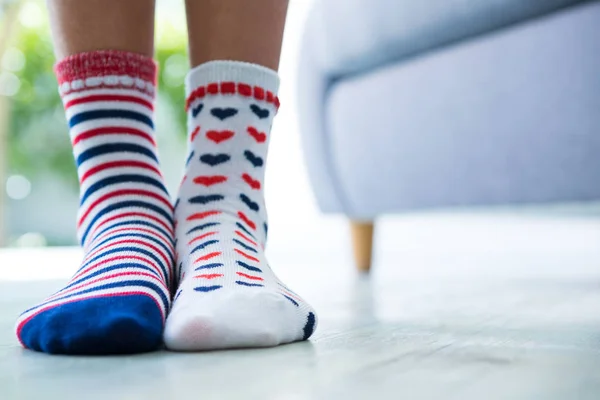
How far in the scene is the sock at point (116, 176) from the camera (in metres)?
0.45

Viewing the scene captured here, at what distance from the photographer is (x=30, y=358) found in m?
0.40

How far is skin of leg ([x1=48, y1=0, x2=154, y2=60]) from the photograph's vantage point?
514 mm

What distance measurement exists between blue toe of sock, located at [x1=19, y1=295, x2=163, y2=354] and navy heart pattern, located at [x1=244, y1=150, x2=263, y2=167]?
17 centimetres

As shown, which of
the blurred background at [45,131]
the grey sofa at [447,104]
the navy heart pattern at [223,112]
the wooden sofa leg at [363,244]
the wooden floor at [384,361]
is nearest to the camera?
the wooden floor at [384,361]

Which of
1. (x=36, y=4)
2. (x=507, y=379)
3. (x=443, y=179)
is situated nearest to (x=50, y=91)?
(x=36, y=4)

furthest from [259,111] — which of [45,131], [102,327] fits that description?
[45,131]

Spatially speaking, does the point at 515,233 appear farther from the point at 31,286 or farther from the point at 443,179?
the point at 31,286

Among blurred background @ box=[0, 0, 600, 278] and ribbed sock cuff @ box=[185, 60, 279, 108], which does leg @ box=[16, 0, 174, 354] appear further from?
blurred background @ box=[0, 0, 600, 278]

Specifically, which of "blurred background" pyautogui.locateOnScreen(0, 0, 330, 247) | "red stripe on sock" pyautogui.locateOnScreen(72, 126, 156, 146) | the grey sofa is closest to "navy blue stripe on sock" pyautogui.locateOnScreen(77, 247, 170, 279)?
"red stripe on sock" pyautogui.locateOnScreen(72, 126, 156, 146)

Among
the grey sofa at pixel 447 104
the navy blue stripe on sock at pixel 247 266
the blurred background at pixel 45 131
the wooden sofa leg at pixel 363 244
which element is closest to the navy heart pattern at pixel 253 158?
the navy blue stripe on sock at pixel 247 266

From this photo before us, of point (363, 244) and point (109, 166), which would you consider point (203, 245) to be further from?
point (363, 244)

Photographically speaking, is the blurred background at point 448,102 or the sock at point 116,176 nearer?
the sock at point 116,176

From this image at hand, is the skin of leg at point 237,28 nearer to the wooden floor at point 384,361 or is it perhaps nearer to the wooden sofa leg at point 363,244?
the wooden floor at point 384,361

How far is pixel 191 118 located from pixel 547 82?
44 cm
